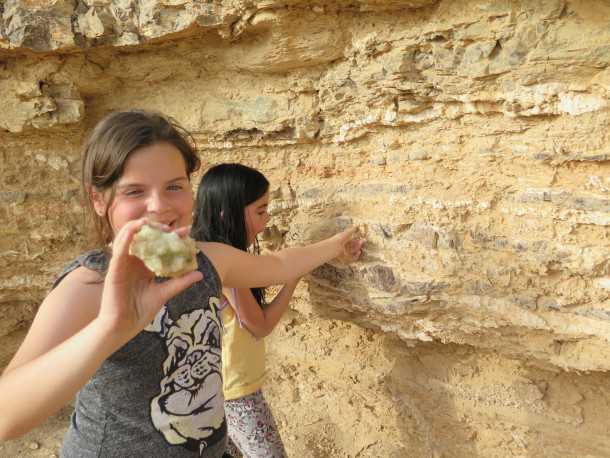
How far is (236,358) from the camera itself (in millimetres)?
2170

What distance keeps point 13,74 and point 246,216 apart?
1694mm

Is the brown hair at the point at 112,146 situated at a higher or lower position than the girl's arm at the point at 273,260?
higher

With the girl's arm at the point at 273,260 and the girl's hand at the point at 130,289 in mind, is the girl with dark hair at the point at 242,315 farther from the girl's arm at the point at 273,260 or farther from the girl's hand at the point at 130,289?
the girl's hand at the point at 130,289

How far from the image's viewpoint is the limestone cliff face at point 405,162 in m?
1.83

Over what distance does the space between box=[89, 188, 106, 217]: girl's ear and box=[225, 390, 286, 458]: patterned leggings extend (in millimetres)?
1158

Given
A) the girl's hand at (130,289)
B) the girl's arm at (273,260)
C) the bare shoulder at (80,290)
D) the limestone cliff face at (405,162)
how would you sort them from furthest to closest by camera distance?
1. the limestone cliff face at (405,162)
2. the girl's arm at (273,260)
3. the bare shoulder at (80,290)
4. the girl's hand at (130,289)

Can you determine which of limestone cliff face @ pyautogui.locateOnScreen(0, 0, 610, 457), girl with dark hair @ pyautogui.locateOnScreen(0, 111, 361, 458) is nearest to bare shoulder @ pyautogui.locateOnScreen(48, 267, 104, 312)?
girl with dark hair @ pyautogui.locateOnScreen(0, 111, 361, 458)

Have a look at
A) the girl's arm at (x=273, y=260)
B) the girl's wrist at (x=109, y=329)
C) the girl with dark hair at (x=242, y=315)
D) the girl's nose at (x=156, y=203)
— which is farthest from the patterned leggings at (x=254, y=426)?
the girl's wrist at (x=109, y=329)

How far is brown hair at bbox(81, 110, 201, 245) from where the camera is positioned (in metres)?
1.30

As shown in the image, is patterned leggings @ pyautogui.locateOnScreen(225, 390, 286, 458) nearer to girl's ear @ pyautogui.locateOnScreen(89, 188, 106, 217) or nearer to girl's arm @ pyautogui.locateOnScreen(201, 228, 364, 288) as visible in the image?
girl's arm @ pyautogui.locateOnScreen(201, 228, 364, 288)

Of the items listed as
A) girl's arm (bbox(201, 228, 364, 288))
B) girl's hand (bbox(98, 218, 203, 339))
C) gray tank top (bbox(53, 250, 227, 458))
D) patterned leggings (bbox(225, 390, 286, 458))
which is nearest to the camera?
girl's hand (bbox(98, 218, 203, 339))

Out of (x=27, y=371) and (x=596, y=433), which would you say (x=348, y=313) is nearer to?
(x=596, y=433)

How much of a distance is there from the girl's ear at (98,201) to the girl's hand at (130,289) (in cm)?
35

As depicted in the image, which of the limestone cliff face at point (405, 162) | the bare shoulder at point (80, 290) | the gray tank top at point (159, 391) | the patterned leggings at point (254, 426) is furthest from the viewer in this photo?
the patterned leggings at point (254, 426)
